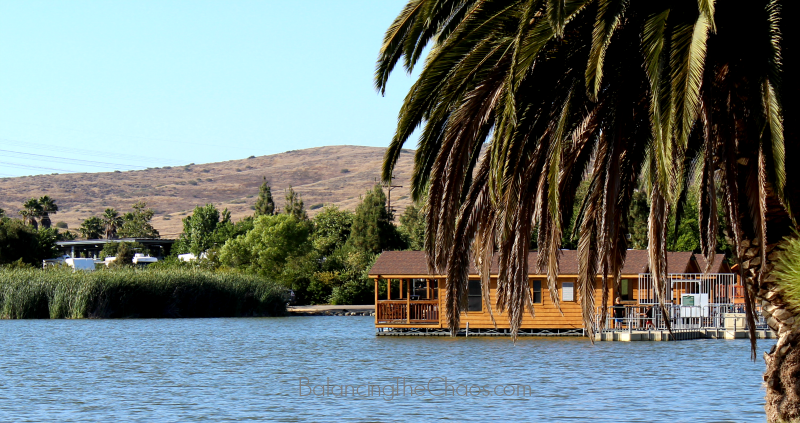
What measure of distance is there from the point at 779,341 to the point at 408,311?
102 feet

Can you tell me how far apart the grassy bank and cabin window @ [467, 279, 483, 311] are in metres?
30.5

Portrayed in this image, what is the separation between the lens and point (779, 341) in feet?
37.2

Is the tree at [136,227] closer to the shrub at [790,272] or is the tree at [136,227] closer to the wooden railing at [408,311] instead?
the wooden railing at [408,311]

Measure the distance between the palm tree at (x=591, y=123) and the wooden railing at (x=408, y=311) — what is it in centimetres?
2875

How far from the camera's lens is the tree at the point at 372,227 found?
84188mm

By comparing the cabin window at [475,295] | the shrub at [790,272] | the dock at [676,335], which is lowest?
the dock at [676,335]

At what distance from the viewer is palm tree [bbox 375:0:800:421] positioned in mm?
10102

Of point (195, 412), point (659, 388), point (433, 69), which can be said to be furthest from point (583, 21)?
point (659, 388)

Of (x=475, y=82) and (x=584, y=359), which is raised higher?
(x=475, y=82)

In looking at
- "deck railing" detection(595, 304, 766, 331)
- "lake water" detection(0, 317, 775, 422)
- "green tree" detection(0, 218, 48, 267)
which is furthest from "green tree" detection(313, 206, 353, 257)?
"deck railing" detection(595, 304, 766, 331)

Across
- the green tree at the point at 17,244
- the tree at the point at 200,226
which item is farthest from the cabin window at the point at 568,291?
the tree at the point at 200,226

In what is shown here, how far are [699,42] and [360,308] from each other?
66.2 m

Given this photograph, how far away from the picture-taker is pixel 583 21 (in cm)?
1147

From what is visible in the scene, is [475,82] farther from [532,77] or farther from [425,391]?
[425,391]
